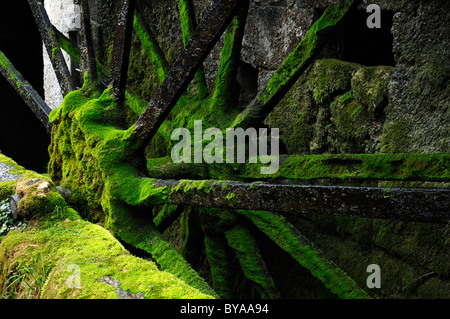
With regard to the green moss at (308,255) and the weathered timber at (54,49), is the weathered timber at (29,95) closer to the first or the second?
the weathered timber at (54,49)

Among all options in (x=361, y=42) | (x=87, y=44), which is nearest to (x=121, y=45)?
(x=87, y=44)

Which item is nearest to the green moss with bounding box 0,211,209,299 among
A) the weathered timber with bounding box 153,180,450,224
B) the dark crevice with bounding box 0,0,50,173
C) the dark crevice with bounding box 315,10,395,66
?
the weathered timber with bounding box 153,180,450,224

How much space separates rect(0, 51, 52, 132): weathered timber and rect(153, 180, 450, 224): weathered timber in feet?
7.34

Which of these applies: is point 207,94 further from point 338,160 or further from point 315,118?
point 338,160

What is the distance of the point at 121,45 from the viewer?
279cm

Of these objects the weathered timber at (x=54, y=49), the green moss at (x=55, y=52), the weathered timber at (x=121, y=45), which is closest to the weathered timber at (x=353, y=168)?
the weathered timber at (x=121, y=45)

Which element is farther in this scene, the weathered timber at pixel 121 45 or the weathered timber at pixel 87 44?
the weathered timber at pixel 87 44

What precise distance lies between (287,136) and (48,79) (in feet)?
14.1

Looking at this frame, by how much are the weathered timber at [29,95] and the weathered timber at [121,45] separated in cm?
139

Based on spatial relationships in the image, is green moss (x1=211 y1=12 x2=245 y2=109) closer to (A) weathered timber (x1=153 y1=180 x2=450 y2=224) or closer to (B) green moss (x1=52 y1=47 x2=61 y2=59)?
(A) weathered timber (x1=153 y1=180 x2=450 y2=224)

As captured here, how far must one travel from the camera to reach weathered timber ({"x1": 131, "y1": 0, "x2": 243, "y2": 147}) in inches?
88.4

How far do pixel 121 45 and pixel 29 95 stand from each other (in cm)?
189

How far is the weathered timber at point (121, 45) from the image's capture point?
8.96 ft

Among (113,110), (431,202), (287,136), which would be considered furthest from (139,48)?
(431,202)
